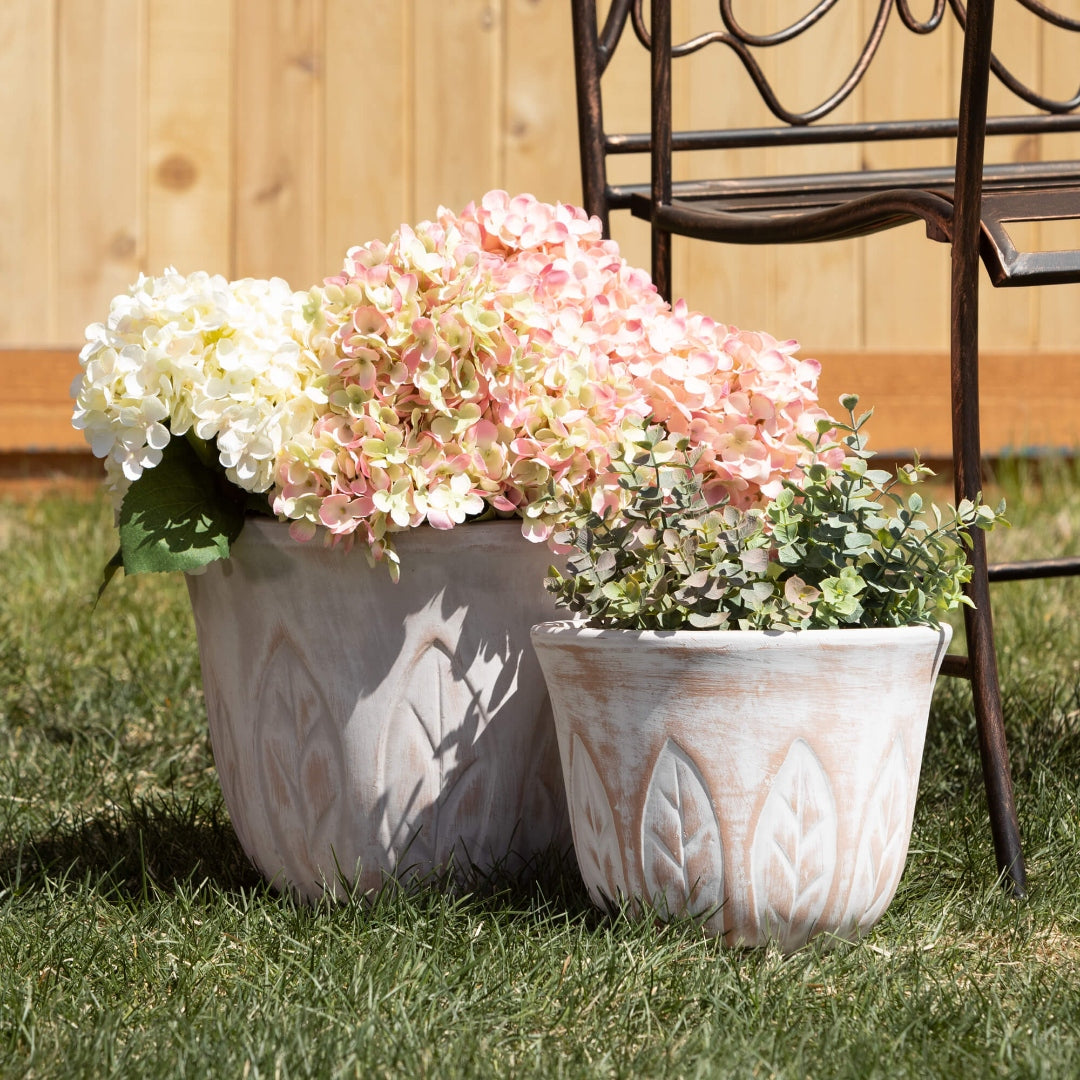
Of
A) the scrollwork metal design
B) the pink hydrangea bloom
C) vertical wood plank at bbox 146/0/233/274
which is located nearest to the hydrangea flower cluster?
the pink hydrangea bloom

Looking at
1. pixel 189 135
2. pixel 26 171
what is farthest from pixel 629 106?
pixel 26 171

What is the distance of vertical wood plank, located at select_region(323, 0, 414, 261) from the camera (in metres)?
3.32

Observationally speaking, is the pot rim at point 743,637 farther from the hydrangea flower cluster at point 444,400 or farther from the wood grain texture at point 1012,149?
the wood grain texture at point 1012,149

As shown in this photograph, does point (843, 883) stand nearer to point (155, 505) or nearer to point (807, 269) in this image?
point (155, 505)

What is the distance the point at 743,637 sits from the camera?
113 cm

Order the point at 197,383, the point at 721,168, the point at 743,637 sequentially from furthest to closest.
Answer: the point at 721,168 < the point at 197,383 < the point at 743,637

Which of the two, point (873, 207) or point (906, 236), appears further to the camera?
point (906, 236)

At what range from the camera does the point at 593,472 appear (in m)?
1.30

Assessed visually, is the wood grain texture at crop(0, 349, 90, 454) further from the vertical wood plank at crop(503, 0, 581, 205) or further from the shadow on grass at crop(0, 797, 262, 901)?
the shadow on grass at crop(0, 797, 262, 901)

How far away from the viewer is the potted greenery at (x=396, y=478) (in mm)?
1232

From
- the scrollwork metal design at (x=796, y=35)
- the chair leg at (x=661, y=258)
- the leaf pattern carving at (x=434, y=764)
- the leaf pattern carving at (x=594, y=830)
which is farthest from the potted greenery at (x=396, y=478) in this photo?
the scrollwork metal design at (x=796, y=35)

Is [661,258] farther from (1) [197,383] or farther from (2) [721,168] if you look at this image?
(2) [721,168]

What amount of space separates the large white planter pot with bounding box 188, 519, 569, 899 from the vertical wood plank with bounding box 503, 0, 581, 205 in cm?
224

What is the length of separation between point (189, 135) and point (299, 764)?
2457 mm
